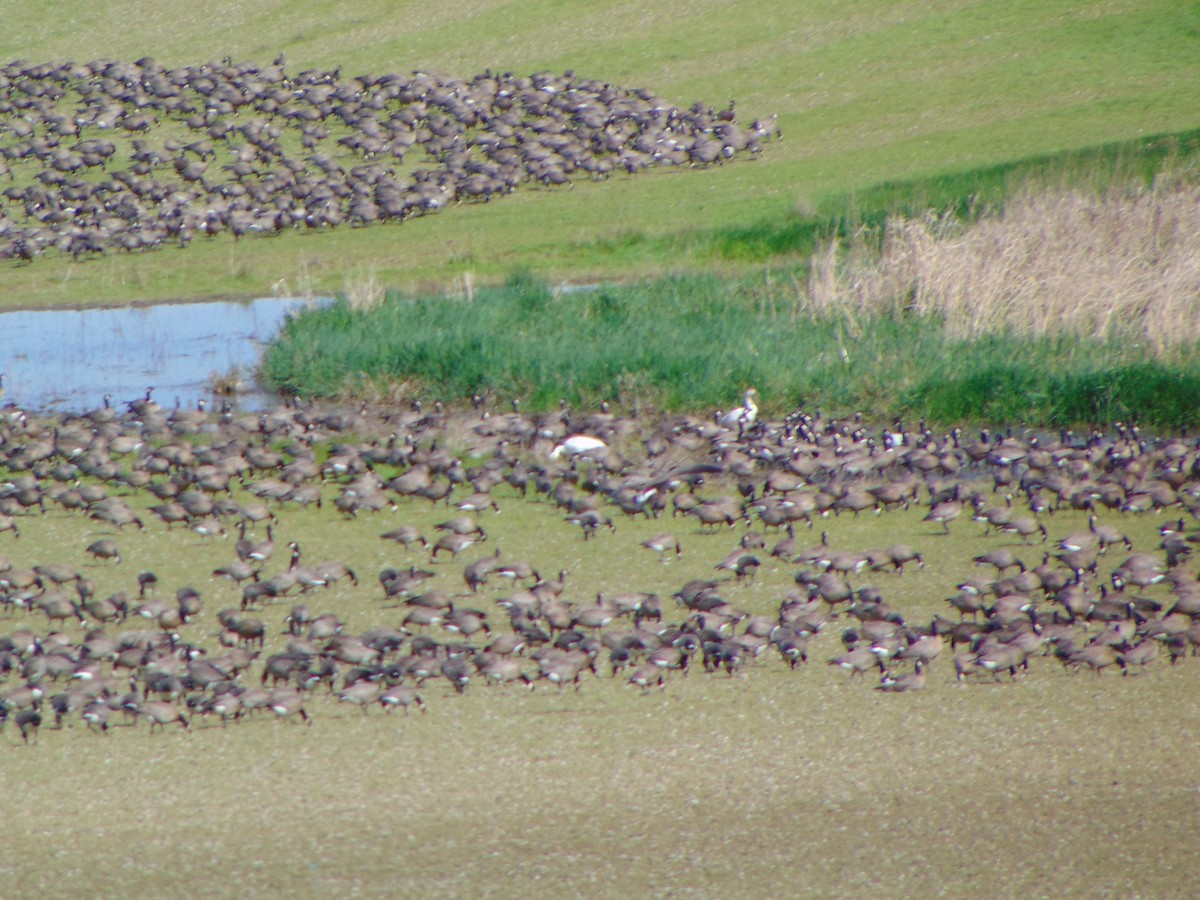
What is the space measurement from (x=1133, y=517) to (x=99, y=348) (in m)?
17.1

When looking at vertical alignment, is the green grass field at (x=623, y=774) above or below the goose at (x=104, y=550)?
below

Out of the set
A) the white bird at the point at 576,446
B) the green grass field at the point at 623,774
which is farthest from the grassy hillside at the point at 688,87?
the green grass field at the point at 623,774

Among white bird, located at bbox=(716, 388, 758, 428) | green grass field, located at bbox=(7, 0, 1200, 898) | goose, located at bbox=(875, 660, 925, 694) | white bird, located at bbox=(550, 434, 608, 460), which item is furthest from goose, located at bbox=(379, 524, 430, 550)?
goose, located at bbox=(875, 660, 925, 694)

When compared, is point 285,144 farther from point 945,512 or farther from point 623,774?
point 623,774

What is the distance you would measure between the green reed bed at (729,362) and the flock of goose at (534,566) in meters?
0.54

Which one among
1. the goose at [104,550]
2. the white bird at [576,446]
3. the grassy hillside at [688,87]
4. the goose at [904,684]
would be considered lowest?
the white bird at [576,446]

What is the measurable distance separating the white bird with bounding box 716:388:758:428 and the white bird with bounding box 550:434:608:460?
158cm

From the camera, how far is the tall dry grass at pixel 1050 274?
74.7ft

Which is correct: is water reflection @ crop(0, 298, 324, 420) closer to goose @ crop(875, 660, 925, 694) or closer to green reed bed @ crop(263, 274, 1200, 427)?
green reed bed @ crop(263, 274, 1200, 427)

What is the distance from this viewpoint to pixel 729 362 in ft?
72.1

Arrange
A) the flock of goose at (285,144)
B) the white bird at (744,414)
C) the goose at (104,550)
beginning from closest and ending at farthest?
the goose at (104,550) < the white bird at (744,414) < the flock of goose at (285,144)

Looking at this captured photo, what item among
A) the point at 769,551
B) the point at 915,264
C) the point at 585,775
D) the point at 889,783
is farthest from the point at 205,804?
the point at 915,264

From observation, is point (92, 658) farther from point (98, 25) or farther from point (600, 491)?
point (98, 25)

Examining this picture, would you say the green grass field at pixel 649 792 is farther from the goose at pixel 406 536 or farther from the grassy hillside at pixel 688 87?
the grassy hillside at pixel 688 87
